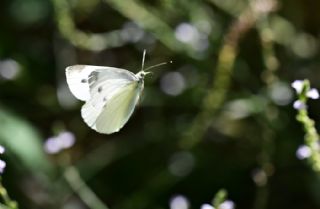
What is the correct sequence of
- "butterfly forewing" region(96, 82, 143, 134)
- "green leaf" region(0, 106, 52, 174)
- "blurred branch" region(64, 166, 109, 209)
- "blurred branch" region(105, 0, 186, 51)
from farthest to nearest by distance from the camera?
1. "green leaf" region(0, 106, 52, 174)
2. "blurred branch" region(105, 0, 186, 51)
3. "blurred branch" region(64, 166, 109, 209)
4. "butterfly forewing" region(96, 82, 143, 134)

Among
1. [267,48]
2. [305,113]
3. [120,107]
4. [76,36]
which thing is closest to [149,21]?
[76,36]

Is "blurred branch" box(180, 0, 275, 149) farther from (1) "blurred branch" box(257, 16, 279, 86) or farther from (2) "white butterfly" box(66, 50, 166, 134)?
(2) "white butterfly" box(66, 50, 166, 134)

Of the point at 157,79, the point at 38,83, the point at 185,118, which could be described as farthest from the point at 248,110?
the point at 38,83

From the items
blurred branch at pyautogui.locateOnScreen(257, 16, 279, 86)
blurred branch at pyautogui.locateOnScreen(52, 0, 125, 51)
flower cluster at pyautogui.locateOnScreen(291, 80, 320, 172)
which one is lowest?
flower cluster at pyautogui.locateOnScreen(291, 80, 320, 172)

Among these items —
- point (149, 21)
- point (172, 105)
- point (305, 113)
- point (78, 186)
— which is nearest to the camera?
point (305, 113)

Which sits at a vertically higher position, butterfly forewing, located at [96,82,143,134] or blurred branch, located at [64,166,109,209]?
blurred branch, located at [64,166,109,209]

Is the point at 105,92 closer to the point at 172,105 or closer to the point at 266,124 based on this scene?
the point at 266,124

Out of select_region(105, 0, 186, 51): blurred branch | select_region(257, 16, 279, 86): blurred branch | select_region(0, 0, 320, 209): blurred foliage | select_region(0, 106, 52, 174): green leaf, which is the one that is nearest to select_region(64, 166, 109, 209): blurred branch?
select_region(0, 0, 320, 209): blurred foliage
